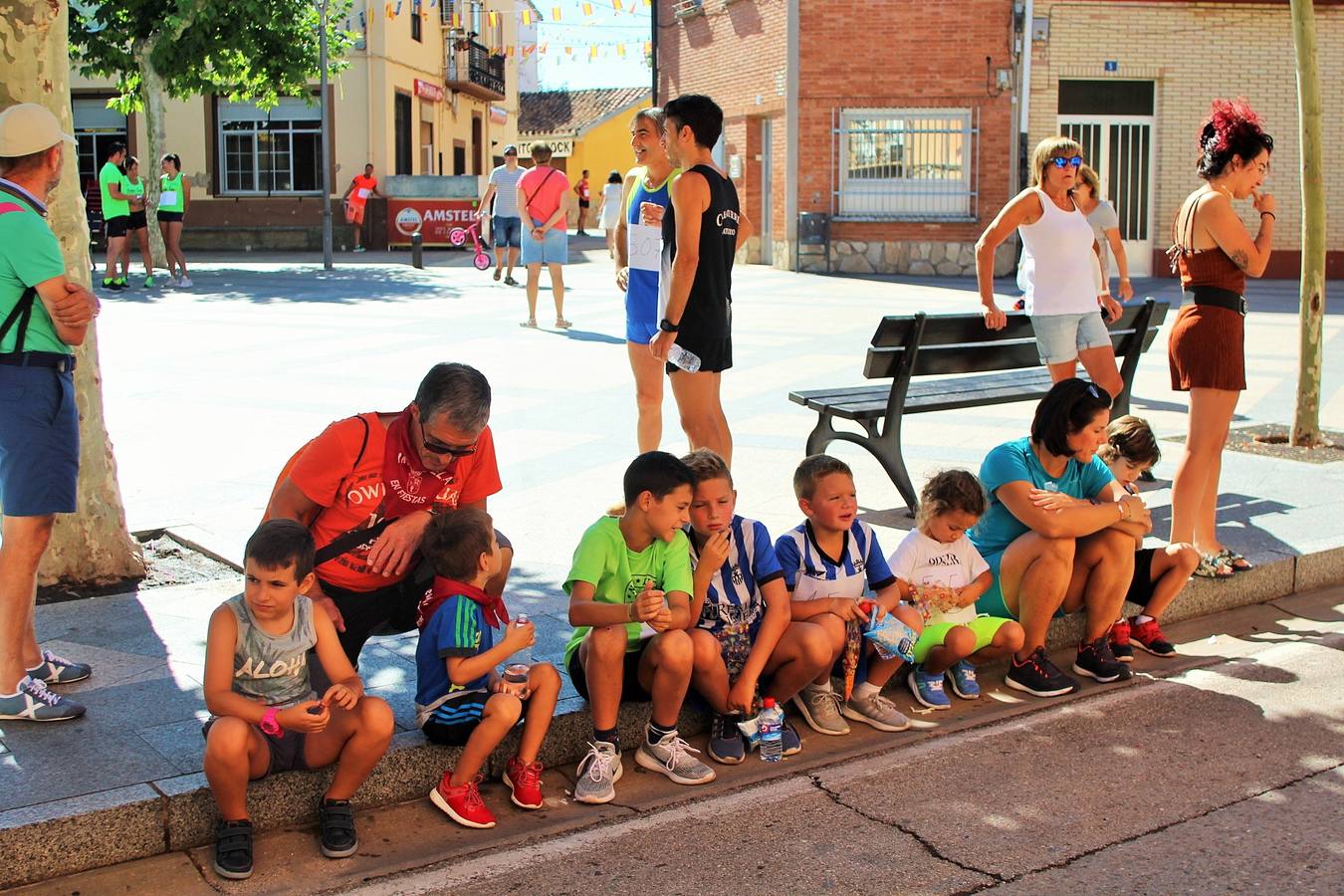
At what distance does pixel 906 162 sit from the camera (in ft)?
81.1

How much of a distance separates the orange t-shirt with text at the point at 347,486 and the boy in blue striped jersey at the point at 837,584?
1.12 meters

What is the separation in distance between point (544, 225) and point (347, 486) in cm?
1132

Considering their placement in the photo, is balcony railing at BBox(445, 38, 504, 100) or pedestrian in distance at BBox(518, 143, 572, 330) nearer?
pedestrian in distance at BBox(518, 143, 572, 330)

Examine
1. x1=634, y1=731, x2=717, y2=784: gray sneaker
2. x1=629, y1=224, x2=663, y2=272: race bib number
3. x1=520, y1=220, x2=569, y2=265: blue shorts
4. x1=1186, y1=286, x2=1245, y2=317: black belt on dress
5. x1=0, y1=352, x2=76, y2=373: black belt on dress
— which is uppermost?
x1=520, y1=220, x2=569, y2=265: blue shorts

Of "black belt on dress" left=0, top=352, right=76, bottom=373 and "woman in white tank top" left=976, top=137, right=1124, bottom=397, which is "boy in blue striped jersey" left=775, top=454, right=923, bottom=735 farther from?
"woman in white tank top" left=976, top=137, right=1124, bottom=397

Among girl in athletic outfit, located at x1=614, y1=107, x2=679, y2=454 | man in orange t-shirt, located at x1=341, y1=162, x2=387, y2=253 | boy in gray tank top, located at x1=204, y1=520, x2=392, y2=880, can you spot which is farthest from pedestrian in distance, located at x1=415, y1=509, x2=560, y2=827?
man in orange t-shirt, located at x1=341, y1=162, x2=387, y2=253

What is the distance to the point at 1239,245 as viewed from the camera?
247 inches

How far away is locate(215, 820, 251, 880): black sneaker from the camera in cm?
372

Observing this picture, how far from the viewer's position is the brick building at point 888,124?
24.0 m

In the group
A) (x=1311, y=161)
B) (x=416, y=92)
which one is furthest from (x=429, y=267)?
(x=1311, y=161)

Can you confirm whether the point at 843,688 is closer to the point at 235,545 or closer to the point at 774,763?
the point at 774,763

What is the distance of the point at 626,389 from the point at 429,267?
48.2 ft

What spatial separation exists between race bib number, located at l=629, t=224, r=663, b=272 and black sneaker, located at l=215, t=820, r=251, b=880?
4.14 meters

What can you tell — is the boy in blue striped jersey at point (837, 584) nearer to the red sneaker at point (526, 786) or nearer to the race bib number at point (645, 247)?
the red sneaker at point (526, 786)
